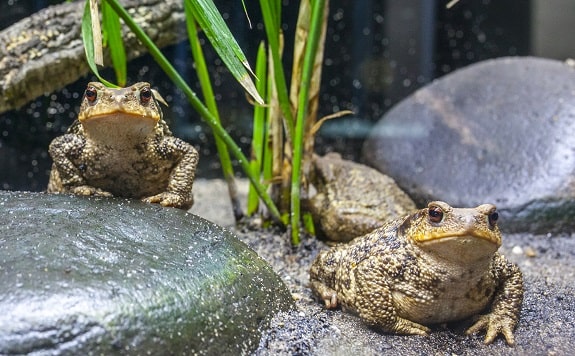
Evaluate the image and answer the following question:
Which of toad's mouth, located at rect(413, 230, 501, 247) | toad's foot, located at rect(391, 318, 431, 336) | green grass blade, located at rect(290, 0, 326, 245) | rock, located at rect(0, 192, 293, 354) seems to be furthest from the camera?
green grass blade, located at rect(290, 0, 326, 245)

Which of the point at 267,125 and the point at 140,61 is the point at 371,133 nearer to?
the point at 267,125

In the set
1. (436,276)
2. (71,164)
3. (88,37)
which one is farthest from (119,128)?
(436,276)

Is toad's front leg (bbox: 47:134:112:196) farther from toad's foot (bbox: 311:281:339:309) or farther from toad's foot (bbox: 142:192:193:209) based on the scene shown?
toad's foot (bbox: 311:281:339:309)

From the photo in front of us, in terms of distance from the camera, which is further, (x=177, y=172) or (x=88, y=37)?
(x=177, y=172)

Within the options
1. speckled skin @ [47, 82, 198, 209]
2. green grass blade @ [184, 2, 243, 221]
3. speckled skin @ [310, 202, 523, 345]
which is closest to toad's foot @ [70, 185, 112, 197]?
speckled skin @ [47, 82, 198, 209]

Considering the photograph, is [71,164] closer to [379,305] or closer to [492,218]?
[379,305]

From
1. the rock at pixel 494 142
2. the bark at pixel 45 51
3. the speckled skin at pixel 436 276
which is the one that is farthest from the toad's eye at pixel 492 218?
the bark at pixel 45 51

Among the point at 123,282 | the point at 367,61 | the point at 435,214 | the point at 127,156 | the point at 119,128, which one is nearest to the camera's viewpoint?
the point at 123,282
